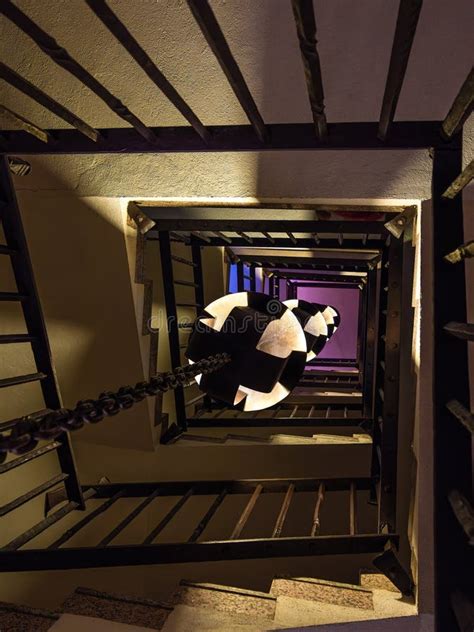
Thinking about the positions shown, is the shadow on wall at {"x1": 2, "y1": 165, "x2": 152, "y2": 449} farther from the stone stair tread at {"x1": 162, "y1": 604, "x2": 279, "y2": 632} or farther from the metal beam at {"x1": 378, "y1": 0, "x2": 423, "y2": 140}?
the metal beam at {"x1": 378, "y1": 0, "x2": 423, "y2": 140}

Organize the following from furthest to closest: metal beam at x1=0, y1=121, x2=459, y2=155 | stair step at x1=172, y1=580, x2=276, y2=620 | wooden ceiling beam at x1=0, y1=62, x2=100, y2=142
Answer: stair step at x1=172, y1=580, x2=276, y2=620
metal beam at x1=0, y1=121, x2=459, y2=155
wooden ceiling beam at x1=0, y1=62, x2=100, y2=142

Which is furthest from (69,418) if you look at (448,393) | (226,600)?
(226,600)

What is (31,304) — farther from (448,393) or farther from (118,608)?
(448,393)

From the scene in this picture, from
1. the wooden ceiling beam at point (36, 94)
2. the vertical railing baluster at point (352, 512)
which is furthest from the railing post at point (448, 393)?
the vertical railing baluster at point (352, 512)

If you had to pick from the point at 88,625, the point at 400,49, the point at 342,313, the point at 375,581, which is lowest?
the point at 375,581

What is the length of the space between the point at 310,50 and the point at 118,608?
2307 millimetres

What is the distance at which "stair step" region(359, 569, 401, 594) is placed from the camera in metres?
2.41

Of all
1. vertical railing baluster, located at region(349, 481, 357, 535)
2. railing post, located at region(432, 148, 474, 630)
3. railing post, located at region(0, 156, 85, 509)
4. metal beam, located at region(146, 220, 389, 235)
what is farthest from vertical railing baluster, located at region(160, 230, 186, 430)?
railing post, located at region(432, 148, 474, 630)

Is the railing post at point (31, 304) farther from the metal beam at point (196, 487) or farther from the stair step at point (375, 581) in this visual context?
the stair step at point (375, 581)

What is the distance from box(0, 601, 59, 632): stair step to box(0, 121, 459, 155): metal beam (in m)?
1.84

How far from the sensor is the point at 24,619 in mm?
2092

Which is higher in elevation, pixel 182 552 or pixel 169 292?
pixel 169 292

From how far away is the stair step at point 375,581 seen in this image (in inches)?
95.0

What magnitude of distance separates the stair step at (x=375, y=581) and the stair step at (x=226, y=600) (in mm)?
497
